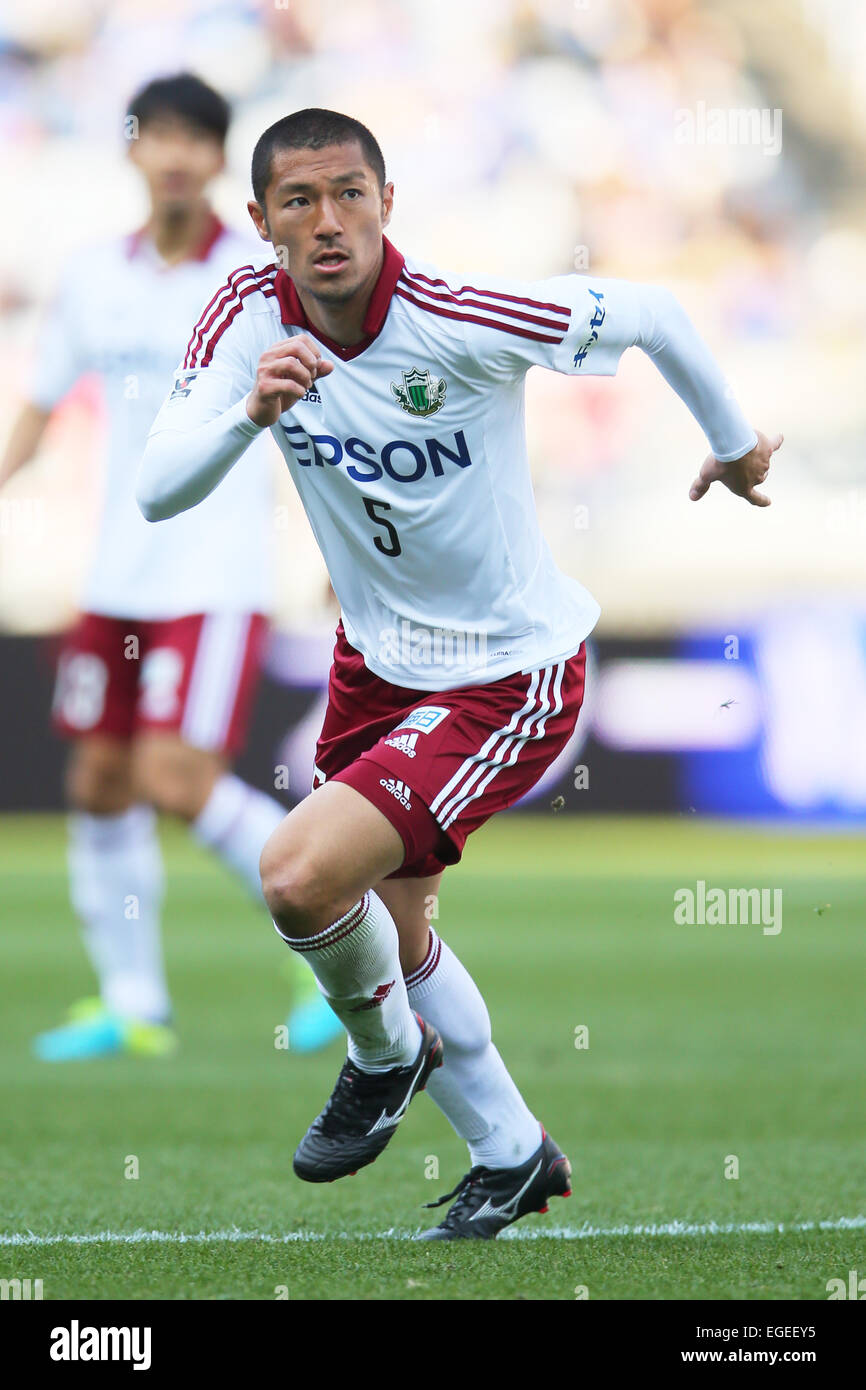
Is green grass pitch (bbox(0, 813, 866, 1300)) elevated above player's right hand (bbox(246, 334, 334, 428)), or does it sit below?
below

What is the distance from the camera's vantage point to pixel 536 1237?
3814 millimetres

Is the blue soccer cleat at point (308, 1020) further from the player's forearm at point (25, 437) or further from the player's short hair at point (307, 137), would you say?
the player's short hair at point (307, 137)

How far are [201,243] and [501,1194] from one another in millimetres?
3733

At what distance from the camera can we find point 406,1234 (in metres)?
3.79

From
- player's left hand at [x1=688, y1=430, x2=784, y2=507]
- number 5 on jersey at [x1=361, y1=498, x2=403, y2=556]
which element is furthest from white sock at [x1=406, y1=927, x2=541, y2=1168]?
player's left hand at [x1=688, y1=430, x2=784, y2=507]

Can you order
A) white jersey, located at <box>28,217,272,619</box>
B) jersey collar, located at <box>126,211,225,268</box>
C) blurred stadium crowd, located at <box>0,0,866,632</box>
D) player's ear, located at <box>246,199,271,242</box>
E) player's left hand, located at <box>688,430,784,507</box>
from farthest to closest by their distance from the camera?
1. blurred stadium crowd, located at <box>0,0,866,632</box>
2. jersey collar, located at <box>126,211,225,268</box>
3. white jersey, located at <box>28,217,272,619</box>
4. player's left hand, located at <box>688,430,784,507</box>
5. player's ear, located at <box>246,199,271,242</box>

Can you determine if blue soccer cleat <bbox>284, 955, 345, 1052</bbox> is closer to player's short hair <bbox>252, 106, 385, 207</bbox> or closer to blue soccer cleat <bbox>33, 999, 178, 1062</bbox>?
blue soccer cleat <bbox>33, 999, 178, 1062</bbox>

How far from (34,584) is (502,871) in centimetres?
816

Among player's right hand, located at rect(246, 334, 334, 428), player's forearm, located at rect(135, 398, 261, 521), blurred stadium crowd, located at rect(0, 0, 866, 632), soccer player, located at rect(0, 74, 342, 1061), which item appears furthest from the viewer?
blurred stadium crowd, located at rect(0, 0, 866, 632)

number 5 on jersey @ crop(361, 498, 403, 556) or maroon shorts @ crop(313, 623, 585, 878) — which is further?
number 5 on jersey @ crop(361, 498, 403, 556)

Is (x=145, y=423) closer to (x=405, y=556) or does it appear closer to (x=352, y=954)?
(x=405, y=556)

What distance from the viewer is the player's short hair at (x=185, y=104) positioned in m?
6.07

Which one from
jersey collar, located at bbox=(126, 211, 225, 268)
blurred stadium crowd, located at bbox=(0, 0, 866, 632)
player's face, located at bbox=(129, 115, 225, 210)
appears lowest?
jersey collar, located at bbox=(126, 211, 225, 268)

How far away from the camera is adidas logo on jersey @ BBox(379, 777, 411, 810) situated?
11.5ft
